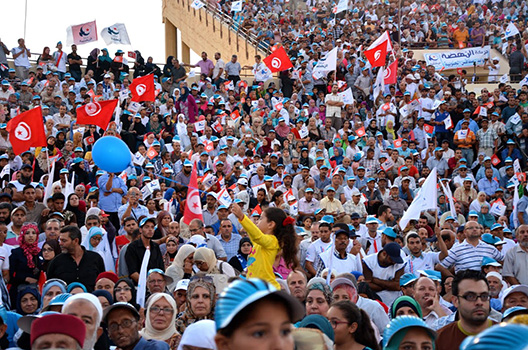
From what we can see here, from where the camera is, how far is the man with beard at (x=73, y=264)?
8.01m

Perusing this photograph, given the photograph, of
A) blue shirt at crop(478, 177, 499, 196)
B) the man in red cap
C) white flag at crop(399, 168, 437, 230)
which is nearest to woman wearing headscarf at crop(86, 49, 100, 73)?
blue shirt at crop(478, 177, 499, 196)

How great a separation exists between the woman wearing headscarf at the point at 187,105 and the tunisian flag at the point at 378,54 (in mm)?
5146

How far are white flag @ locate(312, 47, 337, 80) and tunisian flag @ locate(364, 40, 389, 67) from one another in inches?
37.8

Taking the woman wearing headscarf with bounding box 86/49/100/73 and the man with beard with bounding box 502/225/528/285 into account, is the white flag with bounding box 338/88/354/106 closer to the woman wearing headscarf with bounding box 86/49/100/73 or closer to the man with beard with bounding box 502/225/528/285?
the woman wearing headscarf with bounding box 86/49/100/73

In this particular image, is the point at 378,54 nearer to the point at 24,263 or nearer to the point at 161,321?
the point at 24,263

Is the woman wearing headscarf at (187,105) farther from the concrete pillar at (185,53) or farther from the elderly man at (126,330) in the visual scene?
the concrete pillar at (185,53)

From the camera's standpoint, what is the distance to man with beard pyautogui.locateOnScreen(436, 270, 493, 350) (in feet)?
14.9

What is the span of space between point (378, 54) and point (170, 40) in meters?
17.0

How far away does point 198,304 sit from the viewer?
5.82m

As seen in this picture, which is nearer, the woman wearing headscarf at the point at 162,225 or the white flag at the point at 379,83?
the woman wearing headscarf at the point at 162,225

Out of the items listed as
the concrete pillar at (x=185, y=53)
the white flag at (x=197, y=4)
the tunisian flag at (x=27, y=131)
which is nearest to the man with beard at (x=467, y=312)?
the tunisian flag at (x=27, y=131)

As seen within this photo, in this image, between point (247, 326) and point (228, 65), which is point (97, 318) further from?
point (228, 65)

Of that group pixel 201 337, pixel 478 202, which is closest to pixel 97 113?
pixel 478 202

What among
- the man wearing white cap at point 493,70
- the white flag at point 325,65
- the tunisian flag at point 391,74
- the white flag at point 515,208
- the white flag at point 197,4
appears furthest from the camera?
the white flag at point 197,4
